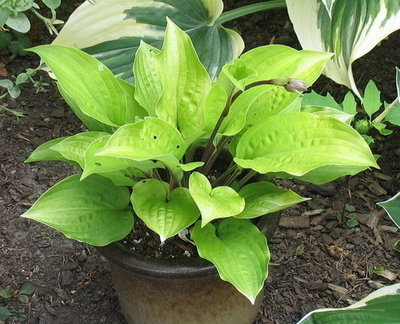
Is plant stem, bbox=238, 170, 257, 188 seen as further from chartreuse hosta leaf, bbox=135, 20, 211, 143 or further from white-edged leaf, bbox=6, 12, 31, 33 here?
white-edged leaf, bbox=6, 12, 31, 33

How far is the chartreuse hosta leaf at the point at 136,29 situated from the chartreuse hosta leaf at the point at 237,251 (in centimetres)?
44

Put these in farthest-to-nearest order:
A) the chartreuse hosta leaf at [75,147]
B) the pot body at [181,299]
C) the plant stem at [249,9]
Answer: the plant stem at [249,9] < the pot body at [181,299] < the chartreuse hosta leaf at [75,147]

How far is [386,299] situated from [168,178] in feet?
1.33

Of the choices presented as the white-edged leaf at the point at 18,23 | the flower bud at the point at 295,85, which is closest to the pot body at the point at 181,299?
the flower bud at the point at 295,85

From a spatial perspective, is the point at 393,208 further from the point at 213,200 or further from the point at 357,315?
the point at 213,200

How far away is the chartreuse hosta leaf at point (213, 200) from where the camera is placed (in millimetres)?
851

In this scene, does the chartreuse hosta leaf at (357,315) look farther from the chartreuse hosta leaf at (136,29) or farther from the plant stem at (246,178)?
the chartreuse hosta leaf at (136,29)

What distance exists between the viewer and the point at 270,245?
1.44 metres

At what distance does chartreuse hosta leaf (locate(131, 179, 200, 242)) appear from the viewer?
0.91m

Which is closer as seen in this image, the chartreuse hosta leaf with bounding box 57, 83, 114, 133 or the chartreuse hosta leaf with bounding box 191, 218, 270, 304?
the chartreuse hosta leaf with bounding box 191, 218, 270, 304

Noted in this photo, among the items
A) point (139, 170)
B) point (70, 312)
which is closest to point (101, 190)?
point (139, 170)

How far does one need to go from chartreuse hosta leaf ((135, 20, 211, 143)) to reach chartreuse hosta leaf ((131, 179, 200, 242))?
0.09 m

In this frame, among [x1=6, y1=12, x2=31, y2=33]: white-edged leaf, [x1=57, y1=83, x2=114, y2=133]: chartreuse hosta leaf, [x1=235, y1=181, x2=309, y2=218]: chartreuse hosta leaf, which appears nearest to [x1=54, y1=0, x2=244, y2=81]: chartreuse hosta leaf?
[x1=6, y1=12, x2=31, y2=33]: white-edged leaf

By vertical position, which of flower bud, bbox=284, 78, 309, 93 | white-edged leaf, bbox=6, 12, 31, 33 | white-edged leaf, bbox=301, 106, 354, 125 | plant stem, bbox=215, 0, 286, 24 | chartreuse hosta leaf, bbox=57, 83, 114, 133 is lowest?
plant stem, bbox=215, 0, 286, 24
